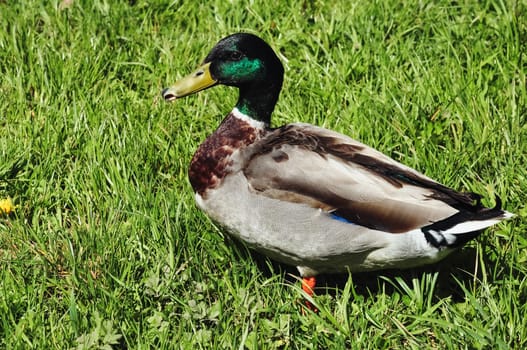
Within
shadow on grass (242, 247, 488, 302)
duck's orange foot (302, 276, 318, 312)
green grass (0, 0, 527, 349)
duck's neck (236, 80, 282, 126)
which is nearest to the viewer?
green grass (0, 0, 527, 349)

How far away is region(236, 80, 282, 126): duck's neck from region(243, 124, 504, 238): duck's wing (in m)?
0.28

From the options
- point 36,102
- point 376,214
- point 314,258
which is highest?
point 376,214

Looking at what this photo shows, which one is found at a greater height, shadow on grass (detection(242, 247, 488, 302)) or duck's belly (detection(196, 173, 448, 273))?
duck's belly (detection(196, 173, 448, 273))

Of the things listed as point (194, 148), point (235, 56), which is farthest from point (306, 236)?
point (194, 148)

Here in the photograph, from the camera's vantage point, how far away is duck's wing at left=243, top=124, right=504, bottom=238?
11.4ft

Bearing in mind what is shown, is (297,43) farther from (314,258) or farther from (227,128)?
(314,258)

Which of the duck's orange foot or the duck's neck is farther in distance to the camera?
the duck's neck

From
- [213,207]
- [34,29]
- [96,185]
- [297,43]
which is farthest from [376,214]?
[34,29]

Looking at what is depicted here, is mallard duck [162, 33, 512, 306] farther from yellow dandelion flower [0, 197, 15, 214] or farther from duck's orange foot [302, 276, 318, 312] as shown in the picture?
yellow dandelion flower [0, 197, 15, 214]

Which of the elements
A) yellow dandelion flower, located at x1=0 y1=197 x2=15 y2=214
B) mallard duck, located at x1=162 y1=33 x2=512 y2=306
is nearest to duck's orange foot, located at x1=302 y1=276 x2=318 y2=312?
mallard duck, located at x1=162 y1=33 x2=512 y2=306

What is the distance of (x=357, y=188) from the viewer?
11.6 feet

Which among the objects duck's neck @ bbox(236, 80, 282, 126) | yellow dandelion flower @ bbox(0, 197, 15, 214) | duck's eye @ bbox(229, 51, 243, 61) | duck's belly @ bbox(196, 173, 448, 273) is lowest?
yellow dandelion flower @ bbox(0, 197, 15, 214)

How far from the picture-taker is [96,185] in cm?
416

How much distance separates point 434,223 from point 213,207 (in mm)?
937
